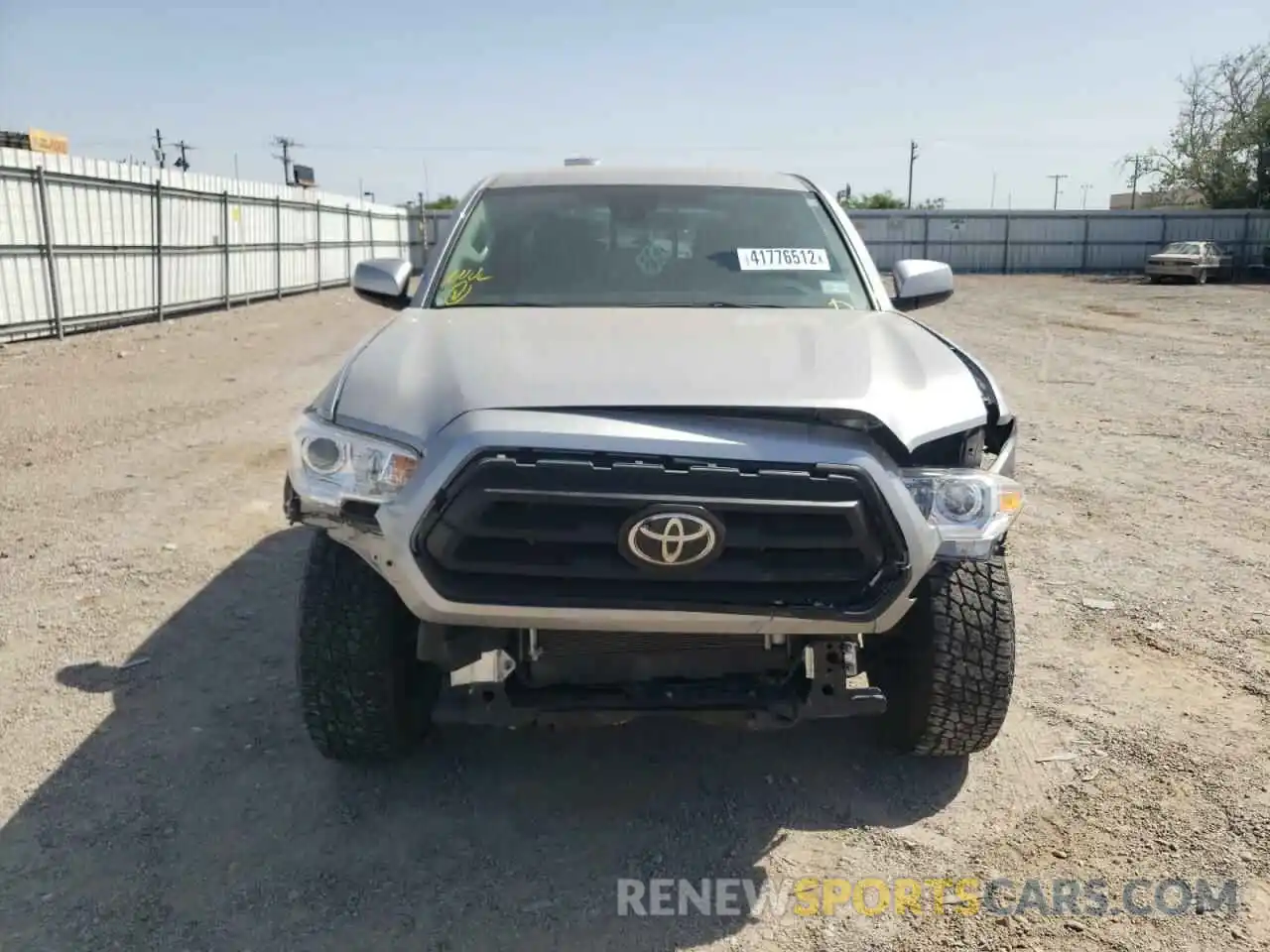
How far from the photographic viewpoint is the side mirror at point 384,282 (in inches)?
150

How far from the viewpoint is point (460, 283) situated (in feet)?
11.5

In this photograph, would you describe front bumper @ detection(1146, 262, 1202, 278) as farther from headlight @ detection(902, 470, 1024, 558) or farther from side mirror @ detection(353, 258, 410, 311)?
headlight @ detection(902, 470, 1024, 558)

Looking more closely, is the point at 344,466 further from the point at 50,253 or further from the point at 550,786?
the point at 50,253

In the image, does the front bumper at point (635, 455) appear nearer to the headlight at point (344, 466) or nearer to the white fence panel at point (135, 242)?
the headlight at point (344, 466)

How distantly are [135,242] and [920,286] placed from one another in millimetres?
14142

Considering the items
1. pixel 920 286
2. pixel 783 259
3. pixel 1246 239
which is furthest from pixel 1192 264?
pixel 783 259

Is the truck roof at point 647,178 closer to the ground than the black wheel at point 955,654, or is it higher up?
higher up

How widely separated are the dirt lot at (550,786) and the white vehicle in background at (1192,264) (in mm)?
29604

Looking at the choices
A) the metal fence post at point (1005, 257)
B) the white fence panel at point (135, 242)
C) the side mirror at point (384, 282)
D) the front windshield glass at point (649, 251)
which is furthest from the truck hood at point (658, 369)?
the metal fence post at point (1005, 257)

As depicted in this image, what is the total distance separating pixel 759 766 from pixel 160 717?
193 cm

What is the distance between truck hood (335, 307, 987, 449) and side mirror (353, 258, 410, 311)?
2.62ft

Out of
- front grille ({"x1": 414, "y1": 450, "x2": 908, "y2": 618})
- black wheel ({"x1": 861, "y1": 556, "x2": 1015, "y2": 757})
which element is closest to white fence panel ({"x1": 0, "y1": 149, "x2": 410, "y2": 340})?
front grille ({"x1": 414, "y1": 450, "x2": 908, "y2": 618})

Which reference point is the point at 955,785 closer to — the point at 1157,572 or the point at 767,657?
the point at 767,657

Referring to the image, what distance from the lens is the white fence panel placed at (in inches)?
472
